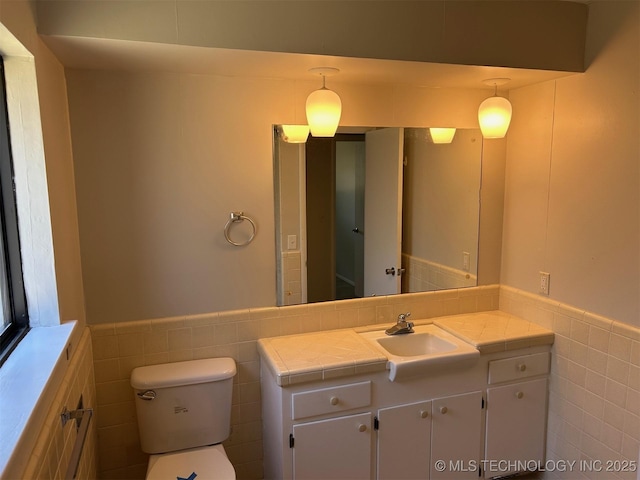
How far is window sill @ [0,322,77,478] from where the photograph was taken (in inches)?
38.9

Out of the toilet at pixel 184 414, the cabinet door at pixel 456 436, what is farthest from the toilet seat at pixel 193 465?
the cabinet door at pixel 456 436

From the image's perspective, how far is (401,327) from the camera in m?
2.42

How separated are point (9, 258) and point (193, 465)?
1.11m

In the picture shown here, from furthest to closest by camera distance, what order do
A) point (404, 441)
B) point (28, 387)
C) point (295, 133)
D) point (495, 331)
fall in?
point (495, 331) < point (295, 133) < point (404, 441) < point (28, 387)

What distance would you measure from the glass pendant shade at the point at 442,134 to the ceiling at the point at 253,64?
0.86ft

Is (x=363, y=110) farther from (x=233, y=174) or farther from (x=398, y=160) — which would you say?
(x=233, y=174)

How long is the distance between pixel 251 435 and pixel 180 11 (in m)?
1.95

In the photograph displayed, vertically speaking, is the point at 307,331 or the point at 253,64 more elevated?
the point at 253,64

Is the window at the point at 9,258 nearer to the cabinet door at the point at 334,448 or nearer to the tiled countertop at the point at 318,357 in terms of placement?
the tiled countertop at the point at 318,357

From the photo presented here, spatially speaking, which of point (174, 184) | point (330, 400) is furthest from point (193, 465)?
point (174, 184)

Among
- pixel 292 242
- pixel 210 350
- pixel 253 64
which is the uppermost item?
pixel 253 64

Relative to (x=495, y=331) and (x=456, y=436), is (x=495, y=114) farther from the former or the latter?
(x=456, y=436)

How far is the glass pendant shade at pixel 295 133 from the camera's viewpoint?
2.30m

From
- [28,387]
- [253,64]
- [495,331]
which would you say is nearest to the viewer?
[28,387]
